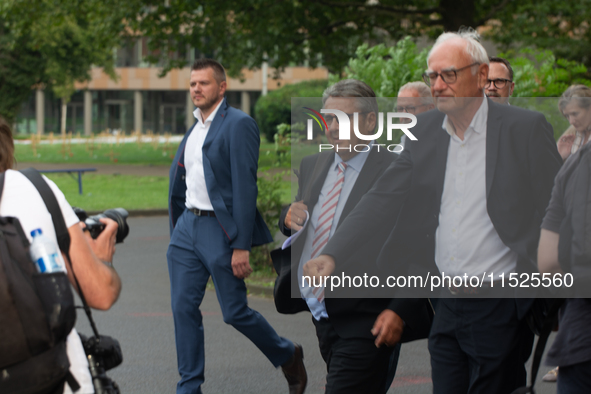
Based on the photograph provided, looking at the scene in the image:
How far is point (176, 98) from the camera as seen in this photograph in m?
68.7

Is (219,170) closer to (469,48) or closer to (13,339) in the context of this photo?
(469,48)

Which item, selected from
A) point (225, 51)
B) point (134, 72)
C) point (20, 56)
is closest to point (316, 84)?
point (20, 56)

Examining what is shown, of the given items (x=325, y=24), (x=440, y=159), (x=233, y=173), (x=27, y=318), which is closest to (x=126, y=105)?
(x=325, y=24)

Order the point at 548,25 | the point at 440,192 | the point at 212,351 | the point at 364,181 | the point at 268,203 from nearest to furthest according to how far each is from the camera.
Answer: the point at 440,192, the point at 364,181, the point at 212,351, the point at 268,203, the point at 548,25

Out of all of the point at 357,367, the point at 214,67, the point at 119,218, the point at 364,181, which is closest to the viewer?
the point at 119,218

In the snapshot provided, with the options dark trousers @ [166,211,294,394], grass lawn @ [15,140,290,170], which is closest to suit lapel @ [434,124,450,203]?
dark trousers @ [166,211,294,394]

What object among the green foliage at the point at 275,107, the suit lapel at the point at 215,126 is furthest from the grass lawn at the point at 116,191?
the green foliage at the point at 275,107

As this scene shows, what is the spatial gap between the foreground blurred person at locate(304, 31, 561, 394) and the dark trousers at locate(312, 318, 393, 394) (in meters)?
0.24

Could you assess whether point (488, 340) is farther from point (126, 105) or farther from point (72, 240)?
point (126, 105)

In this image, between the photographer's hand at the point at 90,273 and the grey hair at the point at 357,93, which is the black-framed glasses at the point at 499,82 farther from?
the photographer's hand at the point at 90,273

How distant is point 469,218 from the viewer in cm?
298

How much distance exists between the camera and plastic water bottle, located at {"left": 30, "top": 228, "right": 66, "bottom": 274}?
2189mm

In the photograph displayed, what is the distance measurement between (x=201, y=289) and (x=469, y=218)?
228 centimetres

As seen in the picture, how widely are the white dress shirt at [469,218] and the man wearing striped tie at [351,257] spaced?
0.34 m
